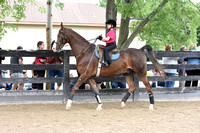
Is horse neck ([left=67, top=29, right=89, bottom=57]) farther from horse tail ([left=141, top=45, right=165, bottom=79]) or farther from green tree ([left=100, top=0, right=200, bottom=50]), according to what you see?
green tree ([left=100, top=0, right=200, bottom=50])

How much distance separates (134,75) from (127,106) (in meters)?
1.31

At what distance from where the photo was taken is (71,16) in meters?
26.5

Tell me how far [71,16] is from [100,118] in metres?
20.9

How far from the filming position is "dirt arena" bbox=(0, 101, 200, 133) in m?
5.61

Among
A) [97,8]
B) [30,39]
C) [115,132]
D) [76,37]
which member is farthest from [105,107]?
[97,8]

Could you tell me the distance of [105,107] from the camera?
8.53 meters

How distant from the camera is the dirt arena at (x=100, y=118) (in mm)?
5613

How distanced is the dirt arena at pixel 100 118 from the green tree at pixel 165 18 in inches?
144

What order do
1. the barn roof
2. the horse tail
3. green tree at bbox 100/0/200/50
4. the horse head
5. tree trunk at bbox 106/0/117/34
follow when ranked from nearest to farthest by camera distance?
the horse head → the horse tail → green tree at bbox 100/0/200/50 → tree trunk at bbox 106/0/117/34 → the barn roof

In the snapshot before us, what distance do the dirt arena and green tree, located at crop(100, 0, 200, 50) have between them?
3.65 meters

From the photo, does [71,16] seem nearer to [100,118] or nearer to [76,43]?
[76,43]

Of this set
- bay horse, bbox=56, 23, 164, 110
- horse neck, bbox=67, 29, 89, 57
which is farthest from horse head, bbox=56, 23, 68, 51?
horse neck, bbox=67, 29, 89, 57

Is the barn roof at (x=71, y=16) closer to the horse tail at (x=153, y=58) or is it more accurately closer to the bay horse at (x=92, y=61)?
the bay horse at (x=92, y=61)

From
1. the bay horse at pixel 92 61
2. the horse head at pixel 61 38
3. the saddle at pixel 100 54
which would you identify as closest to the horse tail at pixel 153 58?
the bay horse at pixel 92 61
